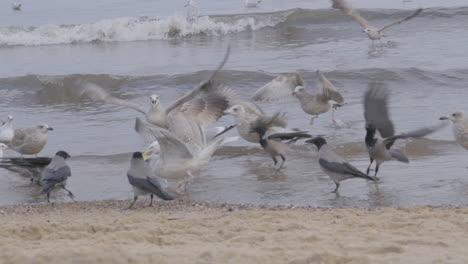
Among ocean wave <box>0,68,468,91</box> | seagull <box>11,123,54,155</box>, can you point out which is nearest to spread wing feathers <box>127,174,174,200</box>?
seagull <box>11,123,54,155</box>

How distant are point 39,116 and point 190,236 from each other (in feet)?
29.6

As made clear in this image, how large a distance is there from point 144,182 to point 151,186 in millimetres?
80

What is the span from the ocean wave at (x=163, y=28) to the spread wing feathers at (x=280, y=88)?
10.9 meters

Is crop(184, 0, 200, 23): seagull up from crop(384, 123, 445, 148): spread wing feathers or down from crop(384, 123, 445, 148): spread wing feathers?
down

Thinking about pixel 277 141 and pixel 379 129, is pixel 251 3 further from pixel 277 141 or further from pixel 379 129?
pixel 379 129

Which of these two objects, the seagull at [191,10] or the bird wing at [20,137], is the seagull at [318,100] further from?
the seagull at [191,10]

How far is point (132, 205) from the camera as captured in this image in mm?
8172

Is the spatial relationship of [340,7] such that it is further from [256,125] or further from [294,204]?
[294,204]

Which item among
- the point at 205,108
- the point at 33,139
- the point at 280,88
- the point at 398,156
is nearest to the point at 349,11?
the point at 280,88

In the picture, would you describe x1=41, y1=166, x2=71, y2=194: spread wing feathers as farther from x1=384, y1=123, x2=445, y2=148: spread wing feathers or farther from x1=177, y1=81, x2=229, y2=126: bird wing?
x1=384, y1=123, x2=445, y2=148: spread wing feathers

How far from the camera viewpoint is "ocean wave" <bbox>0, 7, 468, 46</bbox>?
23.4 meters

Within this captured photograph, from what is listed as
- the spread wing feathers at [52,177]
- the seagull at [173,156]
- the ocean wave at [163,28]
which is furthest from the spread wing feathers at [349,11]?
the spread wing feathers at [52,177]

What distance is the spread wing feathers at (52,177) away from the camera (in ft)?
27.8

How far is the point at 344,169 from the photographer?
834 centimetres
